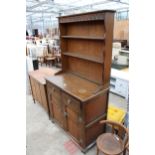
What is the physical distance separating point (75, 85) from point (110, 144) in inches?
36.1

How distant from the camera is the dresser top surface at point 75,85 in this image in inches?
76.5

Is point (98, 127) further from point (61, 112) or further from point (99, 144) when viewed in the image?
point (61, 112)

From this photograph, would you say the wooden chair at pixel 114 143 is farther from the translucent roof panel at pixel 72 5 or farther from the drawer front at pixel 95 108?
the translucent roof panel at pixel 72 5

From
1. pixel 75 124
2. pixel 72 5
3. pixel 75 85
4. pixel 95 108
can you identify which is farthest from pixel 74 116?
pixel 72 5

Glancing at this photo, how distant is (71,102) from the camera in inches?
79.0

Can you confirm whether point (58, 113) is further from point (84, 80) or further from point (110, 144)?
point (110, 144)

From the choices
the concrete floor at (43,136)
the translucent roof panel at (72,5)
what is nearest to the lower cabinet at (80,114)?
the concrete floor at (43,136)

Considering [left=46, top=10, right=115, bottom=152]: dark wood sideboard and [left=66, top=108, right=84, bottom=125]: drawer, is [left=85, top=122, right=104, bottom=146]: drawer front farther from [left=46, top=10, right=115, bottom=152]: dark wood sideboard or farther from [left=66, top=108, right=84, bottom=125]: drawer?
[left=66, top=108, right=84, bottom=125]: drawer

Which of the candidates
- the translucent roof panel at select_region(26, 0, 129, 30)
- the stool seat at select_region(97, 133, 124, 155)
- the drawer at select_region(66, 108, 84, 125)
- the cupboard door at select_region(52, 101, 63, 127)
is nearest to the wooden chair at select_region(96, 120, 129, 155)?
the stool seat at select_region(97, 133, 124, 155)

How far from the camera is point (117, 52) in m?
4.34
